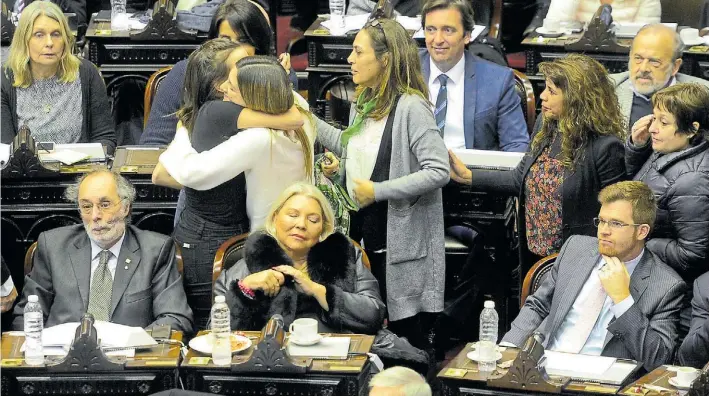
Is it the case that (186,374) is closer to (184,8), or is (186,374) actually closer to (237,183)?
(237,183)

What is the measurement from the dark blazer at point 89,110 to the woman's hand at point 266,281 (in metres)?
1.71

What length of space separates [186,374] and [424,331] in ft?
5.69

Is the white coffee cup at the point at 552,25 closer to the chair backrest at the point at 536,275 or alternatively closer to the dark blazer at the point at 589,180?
the dark blazer at the point at 589,180

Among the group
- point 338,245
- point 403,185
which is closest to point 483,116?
point 403,185

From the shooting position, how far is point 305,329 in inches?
195

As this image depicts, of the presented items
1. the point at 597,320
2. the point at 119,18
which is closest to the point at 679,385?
the point at 597,320

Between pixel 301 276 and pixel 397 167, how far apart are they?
0.77m

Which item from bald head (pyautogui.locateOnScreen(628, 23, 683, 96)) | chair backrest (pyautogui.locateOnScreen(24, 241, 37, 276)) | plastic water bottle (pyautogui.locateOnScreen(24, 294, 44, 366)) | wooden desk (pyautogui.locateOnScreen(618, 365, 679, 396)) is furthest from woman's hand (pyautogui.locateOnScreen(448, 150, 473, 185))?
plastic water bottle (pyautogui.locateOnScreen(24, 294, 44, 366))

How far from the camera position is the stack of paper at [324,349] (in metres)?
4.89

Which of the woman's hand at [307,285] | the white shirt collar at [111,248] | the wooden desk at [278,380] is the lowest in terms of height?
the wooden desk at [278,380]

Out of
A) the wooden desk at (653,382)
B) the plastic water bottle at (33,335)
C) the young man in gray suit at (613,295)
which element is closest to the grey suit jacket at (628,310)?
the young man in gray suit at (613,295)

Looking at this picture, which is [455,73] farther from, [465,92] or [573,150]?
[573,150]

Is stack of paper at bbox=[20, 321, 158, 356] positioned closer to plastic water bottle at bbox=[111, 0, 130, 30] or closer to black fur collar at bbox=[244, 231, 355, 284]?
black fur collar at bbox=[244, 231, 355, 284]

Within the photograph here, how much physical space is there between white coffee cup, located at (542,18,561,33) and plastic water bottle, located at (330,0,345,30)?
3.44 ft
